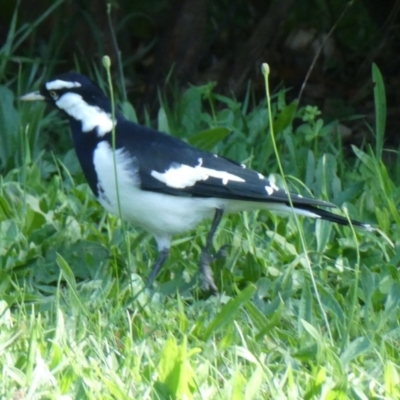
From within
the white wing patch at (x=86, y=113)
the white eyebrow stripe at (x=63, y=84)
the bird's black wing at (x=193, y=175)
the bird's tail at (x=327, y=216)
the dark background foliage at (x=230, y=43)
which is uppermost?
the white eyebrow stripe at (x=63, y=84)

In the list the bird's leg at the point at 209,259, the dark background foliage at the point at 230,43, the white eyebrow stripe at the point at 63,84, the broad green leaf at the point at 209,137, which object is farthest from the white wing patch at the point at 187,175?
the dark background foliage at the point at 230,43

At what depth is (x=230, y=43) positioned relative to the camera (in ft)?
18.7

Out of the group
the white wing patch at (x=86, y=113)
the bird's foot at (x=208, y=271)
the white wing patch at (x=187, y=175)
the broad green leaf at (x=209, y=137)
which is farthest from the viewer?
the broad green leaf at (x=209, y=137)

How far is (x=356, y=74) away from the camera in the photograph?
5.65 m

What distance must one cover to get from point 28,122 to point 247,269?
5.31ft

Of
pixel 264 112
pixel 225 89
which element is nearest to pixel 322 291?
pixel 264 112

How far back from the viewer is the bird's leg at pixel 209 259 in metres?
3.33

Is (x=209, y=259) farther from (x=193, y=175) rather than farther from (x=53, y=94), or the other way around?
(x=53, y=94)

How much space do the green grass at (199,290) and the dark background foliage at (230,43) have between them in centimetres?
56

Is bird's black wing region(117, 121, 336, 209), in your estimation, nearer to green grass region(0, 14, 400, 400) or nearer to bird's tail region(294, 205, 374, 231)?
bird's tail region(294, 205, 374, 231)

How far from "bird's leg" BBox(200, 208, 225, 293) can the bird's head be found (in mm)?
499

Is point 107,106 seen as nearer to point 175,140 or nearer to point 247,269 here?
point 175,140

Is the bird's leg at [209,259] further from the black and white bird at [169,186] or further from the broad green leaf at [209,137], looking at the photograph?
the broad green leaf at [209,137]

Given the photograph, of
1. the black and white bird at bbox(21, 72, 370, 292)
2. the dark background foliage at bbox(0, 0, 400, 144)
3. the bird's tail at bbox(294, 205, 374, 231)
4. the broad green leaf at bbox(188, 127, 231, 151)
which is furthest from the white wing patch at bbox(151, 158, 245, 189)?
the dark background foliage at bbox(0, 0, 400, 144)
